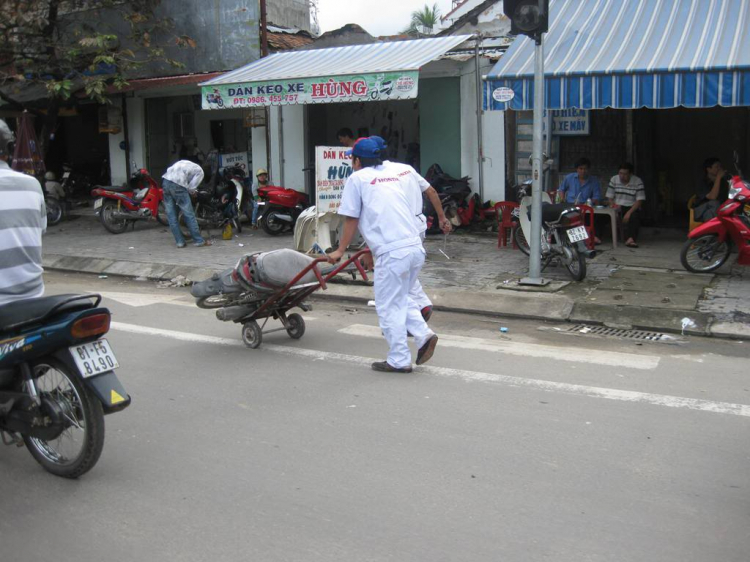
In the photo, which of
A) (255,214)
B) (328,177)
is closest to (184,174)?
(255,214)

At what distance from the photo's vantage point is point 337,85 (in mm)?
12336

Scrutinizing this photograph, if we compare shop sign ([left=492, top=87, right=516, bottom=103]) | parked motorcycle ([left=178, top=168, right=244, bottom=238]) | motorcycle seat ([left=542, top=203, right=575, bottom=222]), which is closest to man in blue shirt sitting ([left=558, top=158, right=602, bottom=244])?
shop sign ([left=492, top=87, right=516, bottom=103])

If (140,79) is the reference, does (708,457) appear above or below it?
below

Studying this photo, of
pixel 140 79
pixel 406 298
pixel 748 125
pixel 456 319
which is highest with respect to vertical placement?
pixel 140 79

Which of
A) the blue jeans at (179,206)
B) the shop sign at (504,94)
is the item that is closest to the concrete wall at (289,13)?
the blue jeans at (179,206)

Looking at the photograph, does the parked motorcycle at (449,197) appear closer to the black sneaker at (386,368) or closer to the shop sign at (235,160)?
the shop sign at (235,160)

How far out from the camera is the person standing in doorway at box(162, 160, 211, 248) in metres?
12.6

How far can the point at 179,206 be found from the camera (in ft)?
42.2

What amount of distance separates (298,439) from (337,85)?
8.57 meters

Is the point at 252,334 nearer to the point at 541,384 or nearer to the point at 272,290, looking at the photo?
the point at 272,290

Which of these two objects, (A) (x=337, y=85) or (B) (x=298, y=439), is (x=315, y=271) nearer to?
(B) (x=298, y=439)

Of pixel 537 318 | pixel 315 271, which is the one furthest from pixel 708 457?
pixel 537 318

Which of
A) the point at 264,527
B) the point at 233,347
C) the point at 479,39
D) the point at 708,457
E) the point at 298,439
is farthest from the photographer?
Answer: the point at 479,39

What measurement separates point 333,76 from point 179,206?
10.4 ft
